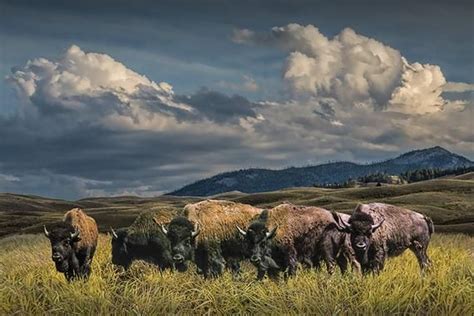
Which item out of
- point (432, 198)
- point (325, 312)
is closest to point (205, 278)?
point (325, 312)

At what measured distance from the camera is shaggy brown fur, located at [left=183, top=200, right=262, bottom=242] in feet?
61.1

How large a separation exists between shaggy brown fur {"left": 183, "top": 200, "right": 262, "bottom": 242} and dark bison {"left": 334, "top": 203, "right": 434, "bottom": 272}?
2.98 meters

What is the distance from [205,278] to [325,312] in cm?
484

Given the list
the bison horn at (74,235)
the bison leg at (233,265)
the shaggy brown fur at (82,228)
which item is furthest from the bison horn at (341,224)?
the shaggy brown fur at (82,228)

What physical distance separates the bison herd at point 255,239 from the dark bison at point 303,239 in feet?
0.08

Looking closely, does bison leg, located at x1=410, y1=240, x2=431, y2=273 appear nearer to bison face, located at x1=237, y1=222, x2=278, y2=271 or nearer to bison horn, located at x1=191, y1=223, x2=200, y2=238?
bison face, located at x1=237, y1=222, x2=278, y2=271

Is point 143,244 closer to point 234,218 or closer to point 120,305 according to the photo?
point 234,218

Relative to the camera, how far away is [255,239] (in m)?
16.1

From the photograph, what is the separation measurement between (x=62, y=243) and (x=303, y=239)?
6.18 metres

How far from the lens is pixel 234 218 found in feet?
62.5

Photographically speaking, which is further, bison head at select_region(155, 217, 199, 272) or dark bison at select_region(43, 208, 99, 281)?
dark bison at select_region(43, 208, 99, 281)

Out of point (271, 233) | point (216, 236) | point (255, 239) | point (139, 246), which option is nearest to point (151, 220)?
point (139, 246)

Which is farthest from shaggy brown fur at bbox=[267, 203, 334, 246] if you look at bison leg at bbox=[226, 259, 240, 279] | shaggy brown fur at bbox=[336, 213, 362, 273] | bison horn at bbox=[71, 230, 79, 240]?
bison horn at bbox=[71, 230, 79, 240]

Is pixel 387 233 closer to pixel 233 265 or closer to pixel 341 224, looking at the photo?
pixel 341 224
